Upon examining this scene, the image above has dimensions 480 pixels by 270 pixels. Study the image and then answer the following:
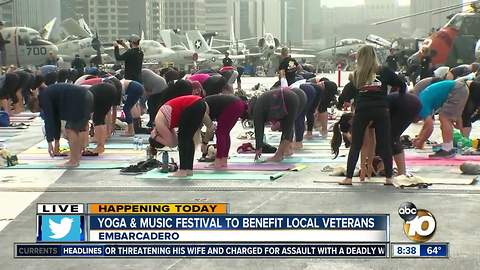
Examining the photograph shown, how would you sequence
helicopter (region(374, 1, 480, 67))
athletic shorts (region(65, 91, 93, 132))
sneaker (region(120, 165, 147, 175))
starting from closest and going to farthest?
sneaker (region(120, 165, 147, 175))
athletic shorts (region(65, 91, 93, 132))
helicopter (region(374, 1, 480, 67))

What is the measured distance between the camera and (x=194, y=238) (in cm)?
552

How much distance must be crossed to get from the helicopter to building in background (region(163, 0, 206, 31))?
15629 cm

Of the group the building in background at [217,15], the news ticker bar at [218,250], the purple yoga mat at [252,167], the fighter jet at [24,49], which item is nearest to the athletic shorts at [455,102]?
the purple yoga mat at [252,167]

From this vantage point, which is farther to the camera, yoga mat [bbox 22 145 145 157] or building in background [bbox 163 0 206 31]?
building in background [bbox 163 0 206 31]

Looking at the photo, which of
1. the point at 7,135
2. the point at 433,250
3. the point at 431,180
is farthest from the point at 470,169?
the point at 7,135

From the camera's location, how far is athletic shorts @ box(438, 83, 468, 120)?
411 inches

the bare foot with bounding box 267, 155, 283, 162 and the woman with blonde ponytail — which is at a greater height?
the woman with blonde ponytail

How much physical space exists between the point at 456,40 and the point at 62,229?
22.1 meters

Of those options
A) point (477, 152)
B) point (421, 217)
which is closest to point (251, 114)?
point (477, 152)

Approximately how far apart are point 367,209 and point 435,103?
13.4 feet

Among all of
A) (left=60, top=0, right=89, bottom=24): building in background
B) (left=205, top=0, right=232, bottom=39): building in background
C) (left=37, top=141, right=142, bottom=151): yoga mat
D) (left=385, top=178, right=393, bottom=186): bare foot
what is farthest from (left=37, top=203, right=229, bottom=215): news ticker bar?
(left=205, top=0, right=232, bottom=39): building in background

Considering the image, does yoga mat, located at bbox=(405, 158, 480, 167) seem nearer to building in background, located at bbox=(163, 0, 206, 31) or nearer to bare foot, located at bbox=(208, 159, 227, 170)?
bare foot, located at bbox=(208, 159, 227, 170)

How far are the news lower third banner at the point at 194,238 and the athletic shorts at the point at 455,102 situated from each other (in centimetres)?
511

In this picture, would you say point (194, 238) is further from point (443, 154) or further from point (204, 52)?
point (204, 52)
